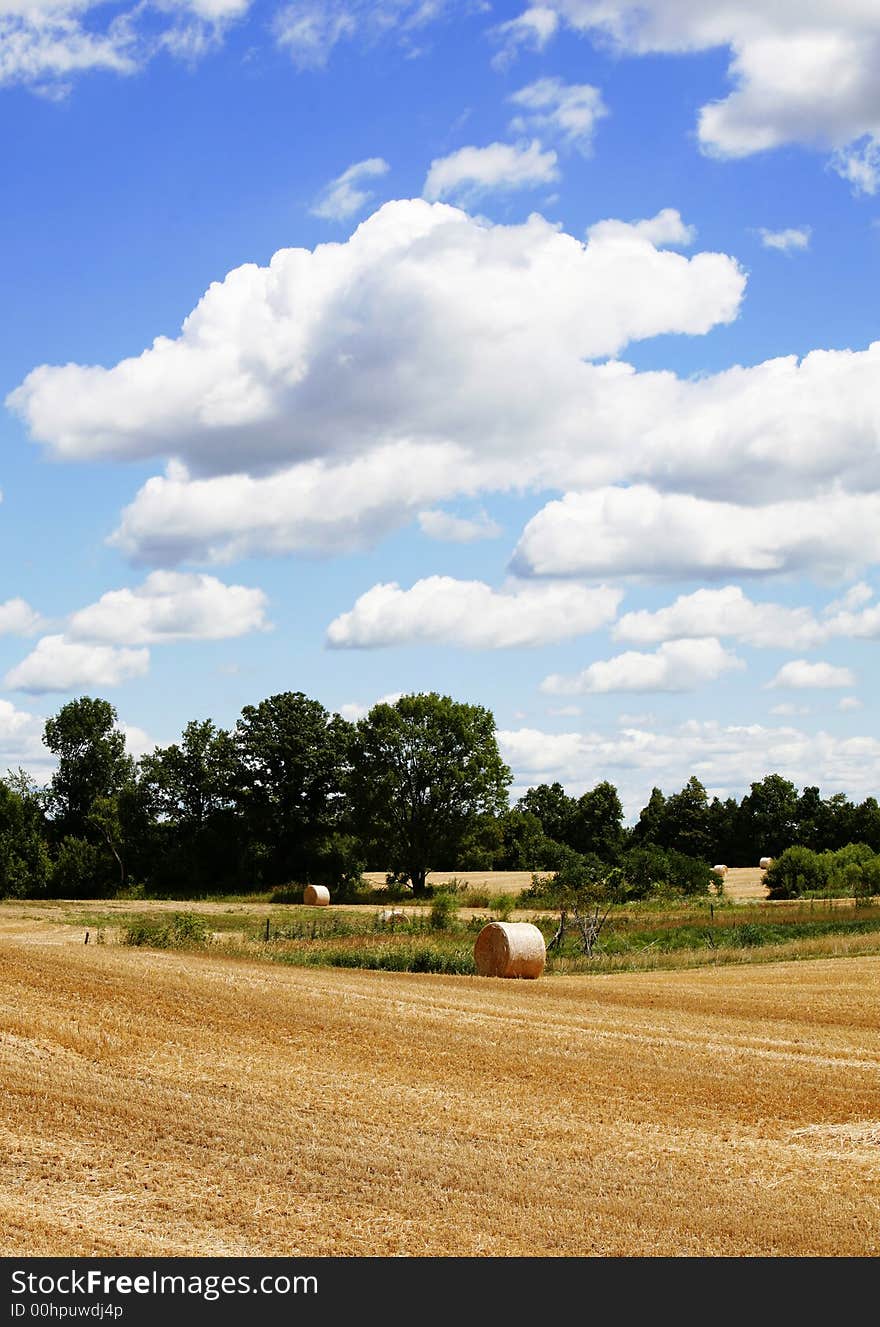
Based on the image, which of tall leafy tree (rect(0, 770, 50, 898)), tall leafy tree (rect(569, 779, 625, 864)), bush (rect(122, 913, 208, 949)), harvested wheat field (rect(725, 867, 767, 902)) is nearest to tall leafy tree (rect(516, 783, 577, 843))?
tall leafy tree (rect(569, 779, 625, 864))

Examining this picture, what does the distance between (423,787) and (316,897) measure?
37.1ft

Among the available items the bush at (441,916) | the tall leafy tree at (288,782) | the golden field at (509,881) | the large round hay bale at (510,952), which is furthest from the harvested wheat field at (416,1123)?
the tall leafy tree at (288,782)

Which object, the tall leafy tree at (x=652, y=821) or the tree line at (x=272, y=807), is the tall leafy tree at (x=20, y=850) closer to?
the tree line at (x=272, y=807)

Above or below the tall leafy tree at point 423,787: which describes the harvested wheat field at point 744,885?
below

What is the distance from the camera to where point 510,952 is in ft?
99.9

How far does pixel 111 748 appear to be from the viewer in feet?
305

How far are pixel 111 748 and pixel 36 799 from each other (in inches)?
298

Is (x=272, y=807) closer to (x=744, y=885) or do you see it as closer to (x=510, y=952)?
(x=744, y=885)

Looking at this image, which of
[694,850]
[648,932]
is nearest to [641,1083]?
[648,932]

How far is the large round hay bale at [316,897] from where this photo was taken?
68.8 meters

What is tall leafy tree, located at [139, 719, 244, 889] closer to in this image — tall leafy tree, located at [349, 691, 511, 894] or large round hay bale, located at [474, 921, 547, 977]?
tall leafy tree, located at [349, 691, 511, 894]

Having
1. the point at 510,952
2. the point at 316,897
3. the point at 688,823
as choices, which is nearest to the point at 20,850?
the point at 316,897

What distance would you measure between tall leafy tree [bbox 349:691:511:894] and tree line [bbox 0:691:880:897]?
89 millimetres

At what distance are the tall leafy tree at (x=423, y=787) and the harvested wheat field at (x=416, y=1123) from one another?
5196 centimetres
